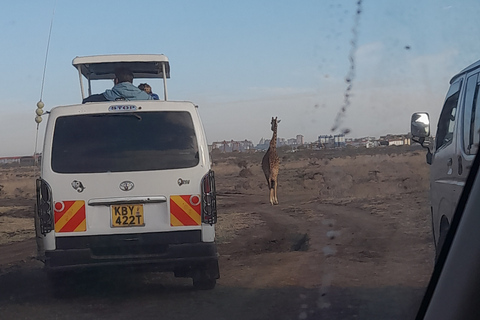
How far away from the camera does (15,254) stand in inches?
415

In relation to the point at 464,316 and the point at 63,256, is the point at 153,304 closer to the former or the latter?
the point at 63,256

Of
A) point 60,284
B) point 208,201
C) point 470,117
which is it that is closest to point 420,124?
point 470,117

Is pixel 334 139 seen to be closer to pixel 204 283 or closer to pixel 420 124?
pixel 204 283

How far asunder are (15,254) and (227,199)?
11174mm

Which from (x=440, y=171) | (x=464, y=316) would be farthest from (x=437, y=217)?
(x=464, y=316)

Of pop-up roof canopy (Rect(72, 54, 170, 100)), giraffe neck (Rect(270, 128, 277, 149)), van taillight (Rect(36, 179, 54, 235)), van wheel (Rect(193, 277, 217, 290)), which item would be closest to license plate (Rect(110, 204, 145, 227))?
van taillight (Rect(36, 179, 54, 235))

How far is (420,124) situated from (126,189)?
2.94m

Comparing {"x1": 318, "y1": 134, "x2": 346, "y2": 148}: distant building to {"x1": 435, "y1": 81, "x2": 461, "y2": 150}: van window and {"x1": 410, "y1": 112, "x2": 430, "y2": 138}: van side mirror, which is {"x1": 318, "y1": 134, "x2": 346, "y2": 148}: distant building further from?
{"x1": 410, "y1": 112, "x2": 430, "y2": 138}: van side mirror

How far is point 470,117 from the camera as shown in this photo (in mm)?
4805

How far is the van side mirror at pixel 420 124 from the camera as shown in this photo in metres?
5.95

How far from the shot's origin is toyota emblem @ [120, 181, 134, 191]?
664 cm

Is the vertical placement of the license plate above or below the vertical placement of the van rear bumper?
above

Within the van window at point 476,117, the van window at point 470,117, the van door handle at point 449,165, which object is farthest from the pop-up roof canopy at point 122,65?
the van window at point 476,117

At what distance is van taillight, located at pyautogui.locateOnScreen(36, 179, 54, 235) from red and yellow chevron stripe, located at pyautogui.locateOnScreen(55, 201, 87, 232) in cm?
6
